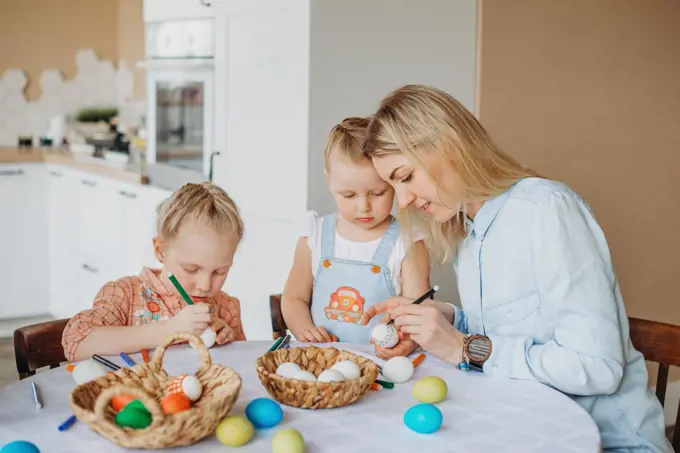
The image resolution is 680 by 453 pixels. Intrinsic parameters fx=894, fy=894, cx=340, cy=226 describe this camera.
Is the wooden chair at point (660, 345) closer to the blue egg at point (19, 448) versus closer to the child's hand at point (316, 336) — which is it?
the child's hand at point (316, 336)

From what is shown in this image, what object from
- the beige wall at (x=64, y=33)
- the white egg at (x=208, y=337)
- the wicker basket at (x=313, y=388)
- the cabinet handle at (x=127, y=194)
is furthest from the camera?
the beige wall at (x=64, y=33)

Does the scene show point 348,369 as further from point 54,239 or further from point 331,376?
point 54,239

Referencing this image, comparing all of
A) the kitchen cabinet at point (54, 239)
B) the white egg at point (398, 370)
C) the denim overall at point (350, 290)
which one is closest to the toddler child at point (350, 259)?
the denim overall at point (350, 290)

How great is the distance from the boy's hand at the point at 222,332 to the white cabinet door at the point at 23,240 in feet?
10.4

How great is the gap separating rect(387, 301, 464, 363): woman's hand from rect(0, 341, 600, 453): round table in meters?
0.04

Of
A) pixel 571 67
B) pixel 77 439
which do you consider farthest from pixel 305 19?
pixel 77 439

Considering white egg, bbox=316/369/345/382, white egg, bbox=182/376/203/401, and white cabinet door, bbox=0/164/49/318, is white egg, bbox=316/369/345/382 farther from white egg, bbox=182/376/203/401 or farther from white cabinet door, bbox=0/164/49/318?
white cabinet door, bbox=0/164/49/318

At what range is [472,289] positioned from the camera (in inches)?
75.0

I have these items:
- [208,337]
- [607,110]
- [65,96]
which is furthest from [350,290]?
[65,96]

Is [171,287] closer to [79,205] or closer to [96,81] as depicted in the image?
[79,205]

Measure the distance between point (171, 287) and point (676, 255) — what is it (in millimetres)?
2259

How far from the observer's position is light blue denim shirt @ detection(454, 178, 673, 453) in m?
1.64

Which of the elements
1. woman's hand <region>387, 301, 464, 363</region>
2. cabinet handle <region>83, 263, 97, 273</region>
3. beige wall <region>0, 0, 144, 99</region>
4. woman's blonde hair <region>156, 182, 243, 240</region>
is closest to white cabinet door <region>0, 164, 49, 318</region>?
cabinet handle <region>83, 263, 97, 273</region>

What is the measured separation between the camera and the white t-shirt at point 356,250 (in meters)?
2.18
